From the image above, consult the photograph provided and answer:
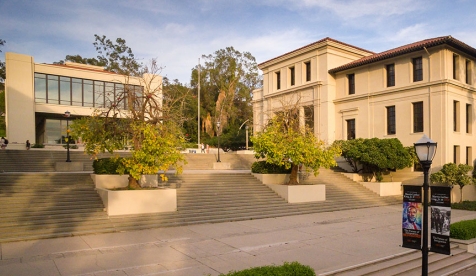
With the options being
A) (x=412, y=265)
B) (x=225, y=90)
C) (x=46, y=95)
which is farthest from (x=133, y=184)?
(x=225, y=90)

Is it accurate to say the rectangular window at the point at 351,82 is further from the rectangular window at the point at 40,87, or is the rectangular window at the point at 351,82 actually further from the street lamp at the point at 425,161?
the rectangular window at the point at 40,87

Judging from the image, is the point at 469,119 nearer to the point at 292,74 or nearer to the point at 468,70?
the point at 468,70

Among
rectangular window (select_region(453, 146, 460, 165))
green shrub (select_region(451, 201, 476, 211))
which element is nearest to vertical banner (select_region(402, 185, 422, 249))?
green shrub (select_region(451, 201, 476, 211))

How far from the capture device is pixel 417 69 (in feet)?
87.9

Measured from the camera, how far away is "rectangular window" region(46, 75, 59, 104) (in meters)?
37.8

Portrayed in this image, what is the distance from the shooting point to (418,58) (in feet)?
87.7

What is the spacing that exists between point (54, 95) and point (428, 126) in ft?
116

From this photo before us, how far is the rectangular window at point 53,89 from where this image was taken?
37781 millimetres

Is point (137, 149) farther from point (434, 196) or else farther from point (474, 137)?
point (474, 137)

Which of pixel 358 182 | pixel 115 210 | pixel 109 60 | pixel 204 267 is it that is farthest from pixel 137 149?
pixel 109 60

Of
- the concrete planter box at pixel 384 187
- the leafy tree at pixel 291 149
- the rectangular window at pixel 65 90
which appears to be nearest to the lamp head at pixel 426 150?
the leafy tree at pixel 291 149

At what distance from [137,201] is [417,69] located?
74.1 feet

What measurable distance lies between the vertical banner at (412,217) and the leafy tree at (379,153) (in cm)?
1679

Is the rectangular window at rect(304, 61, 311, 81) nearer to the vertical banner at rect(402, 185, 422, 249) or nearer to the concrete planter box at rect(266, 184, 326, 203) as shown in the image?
the concrete planter box at rect(266, 184, 326, 203)
